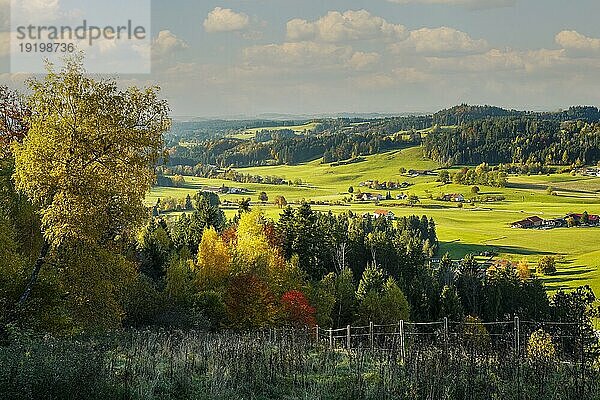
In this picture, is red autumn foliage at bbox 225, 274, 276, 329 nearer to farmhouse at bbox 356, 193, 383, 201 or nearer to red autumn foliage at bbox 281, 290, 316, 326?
red autumn foliage at bbox 281, 290, 316, 326

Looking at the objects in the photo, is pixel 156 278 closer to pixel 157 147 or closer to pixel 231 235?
pixel 231 235

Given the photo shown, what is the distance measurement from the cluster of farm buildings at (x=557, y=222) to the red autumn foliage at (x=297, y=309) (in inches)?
3521

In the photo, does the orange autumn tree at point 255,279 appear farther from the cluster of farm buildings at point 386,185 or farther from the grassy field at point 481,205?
the cluster of farm buildings at point 386,185

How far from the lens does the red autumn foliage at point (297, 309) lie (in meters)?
37.7

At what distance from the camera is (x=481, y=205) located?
139 meters

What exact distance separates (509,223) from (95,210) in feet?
379

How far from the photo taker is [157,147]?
15266 mm

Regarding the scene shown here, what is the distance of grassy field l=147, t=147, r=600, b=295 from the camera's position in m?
104

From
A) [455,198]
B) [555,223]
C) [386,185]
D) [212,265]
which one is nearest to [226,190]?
[386,185]

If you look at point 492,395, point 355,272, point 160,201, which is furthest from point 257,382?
point 160,201

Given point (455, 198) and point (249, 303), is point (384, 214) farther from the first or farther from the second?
point (249, 303)

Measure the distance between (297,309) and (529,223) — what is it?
3633 inches

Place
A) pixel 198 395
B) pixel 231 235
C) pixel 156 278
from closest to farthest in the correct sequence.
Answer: pixel 198 395 < pixel 156 278 < pixel 231 235

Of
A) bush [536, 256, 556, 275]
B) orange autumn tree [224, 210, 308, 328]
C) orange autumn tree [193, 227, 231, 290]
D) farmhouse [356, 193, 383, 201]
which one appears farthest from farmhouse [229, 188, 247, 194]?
orange autumn tree [193, 227, 231, 290]
